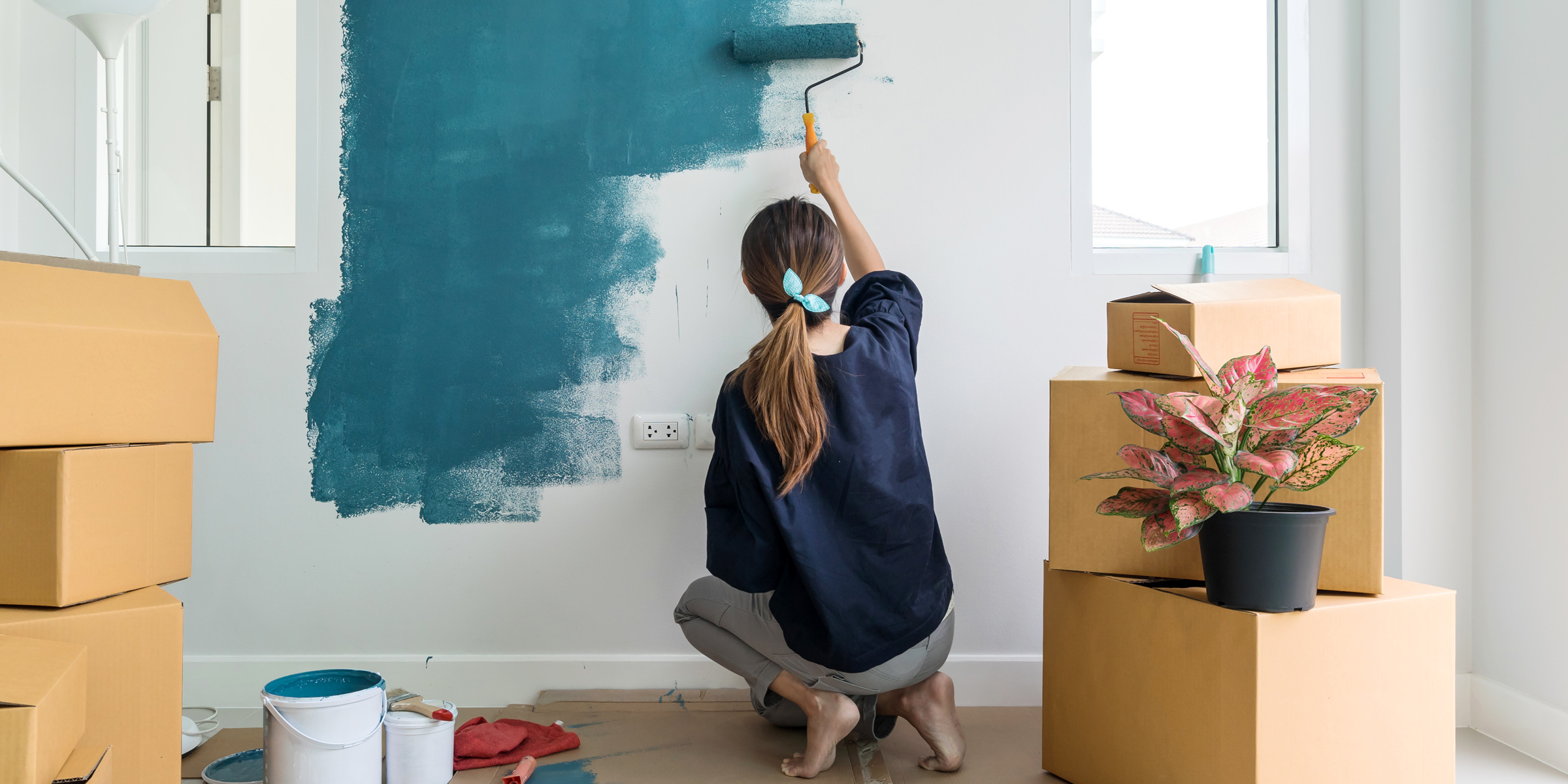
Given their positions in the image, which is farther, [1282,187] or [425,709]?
[1282,187]

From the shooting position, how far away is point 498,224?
1962 millimetres

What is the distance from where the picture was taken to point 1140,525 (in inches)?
54.7

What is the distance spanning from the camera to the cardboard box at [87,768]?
0.95 meters

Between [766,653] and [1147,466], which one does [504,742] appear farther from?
[1147,466]

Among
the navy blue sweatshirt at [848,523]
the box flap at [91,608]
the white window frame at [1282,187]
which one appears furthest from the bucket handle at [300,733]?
the white window frame at [1282,187]

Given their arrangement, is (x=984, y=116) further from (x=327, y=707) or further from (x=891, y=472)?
(x=327, y=707)

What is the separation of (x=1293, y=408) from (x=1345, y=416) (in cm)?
8

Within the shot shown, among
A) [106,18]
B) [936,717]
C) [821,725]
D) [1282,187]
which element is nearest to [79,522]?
[106,18]

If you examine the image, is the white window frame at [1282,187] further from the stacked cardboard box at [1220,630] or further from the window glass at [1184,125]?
the stacked cardboard box at [1220,630]

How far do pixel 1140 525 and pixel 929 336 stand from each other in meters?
0.72

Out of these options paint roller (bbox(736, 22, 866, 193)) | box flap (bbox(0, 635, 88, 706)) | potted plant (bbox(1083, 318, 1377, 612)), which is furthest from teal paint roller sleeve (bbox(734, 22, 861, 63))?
box flap (bbox(0, 635, 88, 706))

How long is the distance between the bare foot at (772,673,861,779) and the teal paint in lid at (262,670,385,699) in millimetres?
739

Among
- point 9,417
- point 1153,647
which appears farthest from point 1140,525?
point 9,417

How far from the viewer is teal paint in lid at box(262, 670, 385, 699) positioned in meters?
1.43
